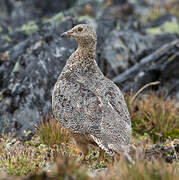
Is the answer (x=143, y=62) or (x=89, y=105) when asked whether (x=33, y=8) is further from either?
(x=89, y=105)

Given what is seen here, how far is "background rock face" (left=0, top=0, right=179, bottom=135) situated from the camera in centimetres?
887

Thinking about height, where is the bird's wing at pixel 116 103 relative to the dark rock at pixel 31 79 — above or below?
below

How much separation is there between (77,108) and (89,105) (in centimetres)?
20

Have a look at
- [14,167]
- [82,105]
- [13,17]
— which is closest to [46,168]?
[14,167]

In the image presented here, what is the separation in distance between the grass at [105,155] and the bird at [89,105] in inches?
13.2

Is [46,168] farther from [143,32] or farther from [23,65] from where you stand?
[143,32]

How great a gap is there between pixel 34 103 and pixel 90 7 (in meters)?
9.90

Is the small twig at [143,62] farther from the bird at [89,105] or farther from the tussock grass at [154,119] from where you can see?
the bird at [89,105]

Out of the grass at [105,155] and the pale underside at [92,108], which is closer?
the grass at [105,155]

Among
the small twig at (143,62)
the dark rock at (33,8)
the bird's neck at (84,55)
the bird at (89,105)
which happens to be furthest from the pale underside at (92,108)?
the dark rock at (33,8)

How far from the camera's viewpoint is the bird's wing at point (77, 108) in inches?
227

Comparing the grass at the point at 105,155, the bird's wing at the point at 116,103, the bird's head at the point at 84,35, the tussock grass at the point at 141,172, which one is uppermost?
the bird's head at the point at 84,35

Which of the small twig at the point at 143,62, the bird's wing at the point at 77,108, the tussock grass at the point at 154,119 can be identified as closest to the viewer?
the bird's wing at the point at 77,108

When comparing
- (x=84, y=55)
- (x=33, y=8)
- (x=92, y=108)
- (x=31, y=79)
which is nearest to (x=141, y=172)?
(x=92, y=108)
